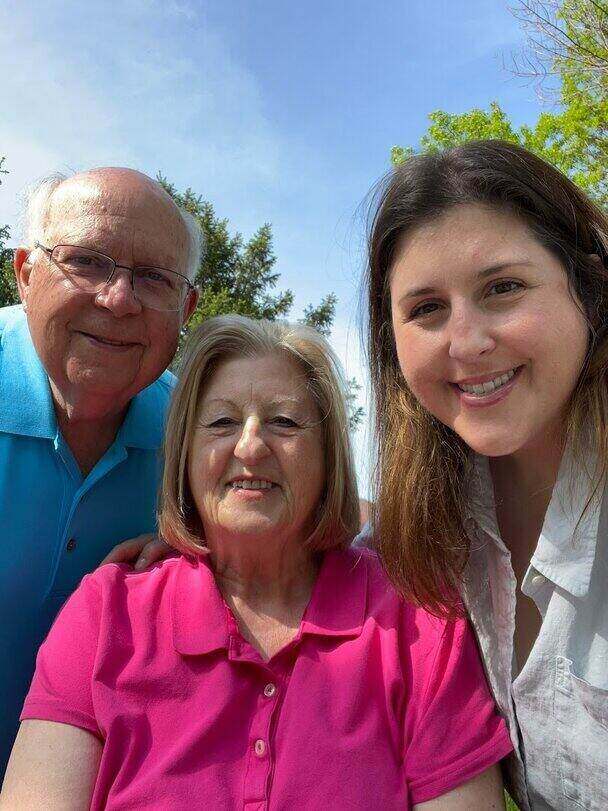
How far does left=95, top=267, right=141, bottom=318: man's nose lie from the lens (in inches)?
102

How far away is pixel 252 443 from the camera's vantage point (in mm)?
2256

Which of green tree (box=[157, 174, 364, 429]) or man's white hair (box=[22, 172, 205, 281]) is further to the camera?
green tree (box=[157, 174, 364, 429])

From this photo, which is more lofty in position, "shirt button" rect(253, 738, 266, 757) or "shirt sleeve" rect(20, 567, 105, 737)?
"shirt sleeve" rect(20, 567, 105, 737)

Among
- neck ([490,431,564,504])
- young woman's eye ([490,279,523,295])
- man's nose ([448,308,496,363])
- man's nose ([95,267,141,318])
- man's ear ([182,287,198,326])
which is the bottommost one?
neck ([490,431,564,504])

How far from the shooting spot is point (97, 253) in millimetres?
2613

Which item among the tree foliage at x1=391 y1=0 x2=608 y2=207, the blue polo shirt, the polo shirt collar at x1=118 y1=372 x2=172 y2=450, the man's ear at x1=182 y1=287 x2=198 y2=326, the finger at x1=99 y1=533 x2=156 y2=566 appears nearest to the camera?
the finger at x1=99 y1=533 x2=156 y2=566

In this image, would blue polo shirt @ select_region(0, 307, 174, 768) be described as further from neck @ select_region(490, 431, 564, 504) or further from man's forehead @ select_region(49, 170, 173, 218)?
neck @ select_region(490, 431, 564, 504)

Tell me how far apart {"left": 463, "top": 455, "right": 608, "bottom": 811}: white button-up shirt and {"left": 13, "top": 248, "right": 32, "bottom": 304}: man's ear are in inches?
80.0

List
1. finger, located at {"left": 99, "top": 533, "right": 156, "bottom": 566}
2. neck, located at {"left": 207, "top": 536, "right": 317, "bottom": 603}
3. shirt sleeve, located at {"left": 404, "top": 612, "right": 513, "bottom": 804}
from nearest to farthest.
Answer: shirt sleeve, located at {"left": 404, "top": 612, "right": 513, "bottom": 804}, neck, located at {"left": 207, "top": 536, "right": 317, "bottom": 603}, finger, located at {"left": 99, "top": 533, "right": 156, "bottom": 566}

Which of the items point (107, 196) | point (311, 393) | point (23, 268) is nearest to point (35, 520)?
point (23, 268)

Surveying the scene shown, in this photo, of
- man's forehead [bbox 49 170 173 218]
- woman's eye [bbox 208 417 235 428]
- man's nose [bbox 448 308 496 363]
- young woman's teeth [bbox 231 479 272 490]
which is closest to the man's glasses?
man's forehead [bbox 49 170 173 218]

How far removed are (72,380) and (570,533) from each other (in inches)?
69.3

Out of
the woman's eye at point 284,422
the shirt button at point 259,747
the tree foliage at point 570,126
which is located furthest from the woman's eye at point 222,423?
the tree foliage at point 570,126

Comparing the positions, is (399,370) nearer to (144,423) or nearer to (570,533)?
(570,533)
